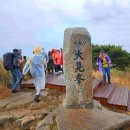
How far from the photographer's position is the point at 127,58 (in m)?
30.1

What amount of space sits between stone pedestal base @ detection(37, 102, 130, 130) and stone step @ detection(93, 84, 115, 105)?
238 cm

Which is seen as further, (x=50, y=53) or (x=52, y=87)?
(x=50, y=53)

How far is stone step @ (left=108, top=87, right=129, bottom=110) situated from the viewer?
10164 mm

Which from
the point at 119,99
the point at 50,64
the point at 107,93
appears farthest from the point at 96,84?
the point at 50,64

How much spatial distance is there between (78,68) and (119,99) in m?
3.84

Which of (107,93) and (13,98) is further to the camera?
(107,93)

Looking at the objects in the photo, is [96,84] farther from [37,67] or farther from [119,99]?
[37,67]

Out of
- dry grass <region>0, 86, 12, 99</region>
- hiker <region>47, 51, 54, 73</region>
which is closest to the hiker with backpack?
dry grass <region>0, 86, 12, 99</region>

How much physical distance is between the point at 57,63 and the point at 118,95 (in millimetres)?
4591

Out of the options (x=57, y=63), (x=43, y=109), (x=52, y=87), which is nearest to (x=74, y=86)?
(x=43, y=109)

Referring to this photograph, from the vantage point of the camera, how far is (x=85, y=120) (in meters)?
7.36

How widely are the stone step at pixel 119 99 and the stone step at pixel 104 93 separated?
179 mm

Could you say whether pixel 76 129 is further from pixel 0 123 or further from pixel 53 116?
pixel 0 123

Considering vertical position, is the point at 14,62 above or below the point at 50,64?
above
